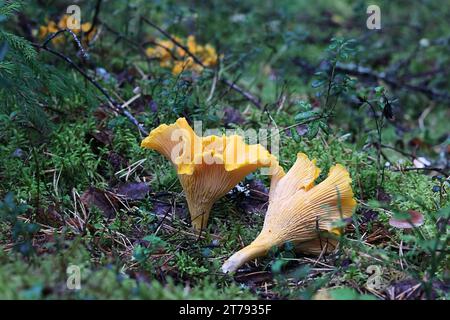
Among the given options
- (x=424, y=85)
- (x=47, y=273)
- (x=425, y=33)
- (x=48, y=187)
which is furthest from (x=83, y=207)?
(x=425, y=33)

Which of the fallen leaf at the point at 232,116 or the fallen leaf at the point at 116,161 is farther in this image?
the fallen leaf at the point at 232,116

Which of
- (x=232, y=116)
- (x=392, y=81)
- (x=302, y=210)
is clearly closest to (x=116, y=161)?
(x=232, y=116)

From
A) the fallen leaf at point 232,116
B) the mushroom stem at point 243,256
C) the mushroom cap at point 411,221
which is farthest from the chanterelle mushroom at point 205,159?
the fallen leaf at point 232,116

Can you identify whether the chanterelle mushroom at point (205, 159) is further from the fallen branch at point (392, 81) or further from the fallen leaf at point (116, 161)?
the fallen branch at point (392, 81)

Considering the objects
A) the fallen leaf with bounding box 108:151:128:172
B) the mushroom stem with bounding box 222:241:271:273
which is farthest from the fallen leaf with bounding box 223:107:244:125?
A: the mushroom stem with bounding box 222:241:271:273

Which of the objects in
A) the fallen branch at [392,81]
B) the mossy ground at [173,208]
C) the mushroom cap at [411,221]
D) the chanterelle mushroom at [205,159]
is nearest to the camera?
the mossy ground at [173,208]
